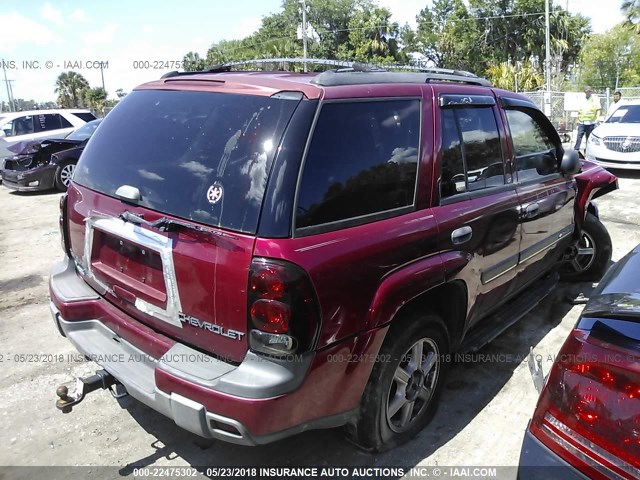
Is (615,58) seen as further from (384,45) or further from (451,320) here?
(451,320)

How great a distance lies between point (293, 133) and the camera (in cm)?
221

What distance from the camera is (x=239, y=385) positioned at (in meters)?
2.10

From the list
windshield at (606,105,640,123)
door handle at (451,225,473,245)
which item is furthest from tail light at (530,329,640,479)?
windshield at (606,105,640,123)

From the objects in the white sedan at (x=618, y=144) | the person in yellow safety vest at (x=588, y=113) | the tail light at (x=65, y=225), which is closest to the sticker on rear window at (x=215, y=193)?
the tail light at (x=65, y=225)

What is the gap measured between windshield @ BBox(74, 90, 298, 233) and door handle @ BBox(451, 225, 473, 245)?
1.18 m

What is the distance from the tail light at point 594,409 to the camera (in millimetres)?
1518

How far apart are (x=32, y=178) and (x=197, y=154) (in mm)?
9950

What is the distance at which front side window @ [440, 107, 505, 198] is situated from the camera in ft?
9.67

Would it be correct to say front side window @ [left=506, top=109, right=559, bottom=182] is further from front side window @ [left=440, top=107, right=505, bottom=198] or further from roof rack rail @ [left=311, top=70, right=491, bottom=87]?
roof rack rail @ [left=311, top=70, right=491, bottom=87]

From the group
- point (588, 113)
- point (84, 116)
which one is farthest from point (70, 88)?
point (588, 113)

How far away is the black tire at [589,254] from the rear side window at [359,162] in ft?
10.3

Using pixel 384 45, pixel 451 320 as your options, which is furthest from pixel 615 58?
pixel 451 320

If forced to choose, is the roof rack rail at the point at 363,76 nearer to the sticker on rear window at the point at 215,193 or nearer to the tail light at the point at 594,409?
the sticker on rear window at the point at 215,193

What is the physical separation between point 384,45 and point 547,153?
49547mm
